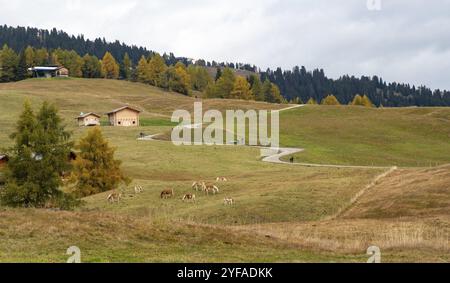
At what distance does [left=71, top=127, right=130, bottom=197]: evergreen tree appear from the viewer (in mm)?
58594

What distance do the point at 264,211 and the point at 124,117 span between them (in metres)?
88.5

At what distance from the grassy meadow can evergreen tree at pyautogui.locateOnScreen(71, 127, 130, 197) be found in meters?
2.81

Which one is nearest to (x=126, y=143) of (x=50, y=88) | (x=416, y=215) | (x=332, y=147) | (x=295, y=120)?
(x=332, y=147)

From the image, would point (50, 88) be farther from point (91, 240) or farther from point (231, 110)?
point (91, 240)

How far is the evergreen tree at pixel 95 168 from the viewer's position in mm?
58594

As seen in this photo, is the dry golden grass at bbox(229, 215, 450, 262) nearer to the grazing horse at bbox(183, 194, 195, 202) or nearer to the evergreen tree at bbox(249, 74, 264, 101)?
the grazing horse at bbox(183, 194, 195, 202)

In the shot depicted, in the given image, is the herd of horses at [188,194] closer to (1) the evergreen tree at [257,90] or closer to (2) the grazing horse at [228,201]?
(2) the grazing horse at [228,201]

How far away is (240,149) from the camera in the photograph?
88000 millimetres

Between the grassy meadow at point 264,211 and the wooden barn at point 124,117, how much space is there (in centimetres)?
1401

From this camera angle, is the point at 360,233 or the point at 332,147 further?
the point at 332,147

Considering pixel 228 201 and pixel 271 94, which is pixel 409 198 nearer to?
pixel 228 201

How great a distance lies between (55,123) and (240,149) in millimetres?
43027

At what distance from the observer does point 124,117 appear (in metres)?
124
